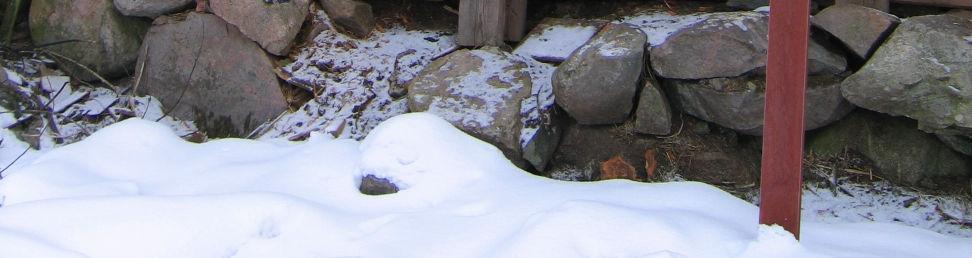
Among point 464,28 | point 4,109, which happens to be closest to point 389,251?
point 464,28

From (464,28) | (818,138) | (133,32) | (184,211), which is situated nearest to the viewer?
(184,211)

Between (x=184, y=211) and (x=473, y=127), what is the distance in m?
1.22

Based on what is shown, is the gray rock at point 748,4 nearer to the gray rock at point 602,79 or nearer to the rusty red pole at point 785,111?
the gray rock at point 602,79

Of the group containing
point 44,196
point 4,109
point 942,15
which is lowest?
point 4,109

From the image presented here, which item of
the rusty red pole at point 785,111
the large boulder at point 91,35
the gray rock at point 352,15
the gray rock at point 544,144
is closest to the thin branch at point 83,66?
the large boulder at point 91,35

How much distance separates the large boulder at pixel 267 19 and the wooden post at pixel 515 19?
953 mm

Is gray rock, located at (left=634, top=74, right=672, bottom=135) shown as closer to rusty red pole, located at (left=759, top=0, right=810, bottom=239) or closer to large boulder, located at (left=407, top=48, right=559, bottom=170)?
large boulder, located at (left=407, top=48, right=559, bottom=170)

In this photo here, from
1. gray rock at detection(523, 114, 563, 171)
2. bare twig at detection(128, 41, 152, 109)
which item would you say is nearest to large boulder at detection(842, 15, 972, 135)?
gray rock at detection(523, 114, 563, 171)

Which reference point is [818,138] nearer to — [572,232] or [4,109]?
[572,232]

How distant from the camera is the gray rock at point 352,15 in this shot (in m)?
5.07

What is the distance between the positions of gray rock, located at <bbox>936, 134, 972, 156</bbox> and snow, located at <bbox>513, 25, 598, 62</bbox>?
4.81 feet

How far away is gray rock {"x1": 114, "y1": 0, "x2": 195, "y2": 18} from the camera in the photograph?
5145 millimetres

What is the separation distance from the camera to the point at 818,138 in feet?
13.9

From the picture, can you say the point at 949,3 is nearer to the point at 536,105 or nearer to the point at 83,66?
the point at 536,105
